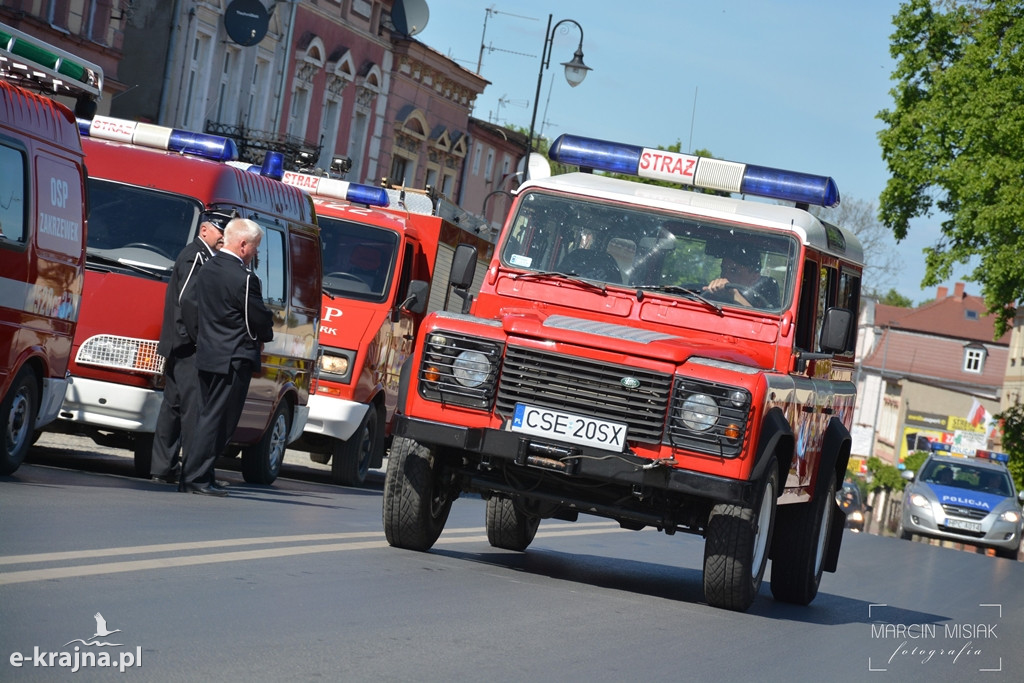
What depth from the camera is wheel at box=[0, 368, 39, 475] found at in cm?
1131

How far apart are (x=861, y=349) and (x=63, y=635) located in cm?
14106

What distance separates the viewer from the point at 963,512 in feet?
106

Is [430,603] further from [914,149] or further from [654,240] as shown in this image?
[914,149]

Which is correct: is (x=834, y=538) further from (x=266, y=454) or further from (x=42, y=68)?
(x=42, y=68)

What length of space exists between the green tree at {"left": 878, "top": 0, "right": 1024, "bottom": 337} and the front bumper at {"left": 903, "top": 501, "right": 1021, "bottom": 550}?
27.6 feet

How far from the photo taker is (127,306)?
1314 centimetres

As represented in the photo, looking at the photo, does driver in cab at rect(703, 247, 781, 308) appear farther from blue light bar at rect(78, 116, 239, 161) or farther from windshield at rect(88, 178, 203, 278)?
blue light bar at rect(78, 116, 239, 161)

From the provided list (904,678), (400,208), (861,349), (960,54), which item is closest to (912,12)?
(960,54)

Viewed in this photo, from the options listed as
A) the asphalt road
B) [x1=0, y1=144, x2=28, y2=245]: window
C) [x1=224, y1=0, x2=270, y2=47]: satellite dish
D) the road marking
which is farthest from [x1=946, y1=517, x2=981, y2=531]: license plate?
[x1=0, y1=144, x2=28, y2=245]: window

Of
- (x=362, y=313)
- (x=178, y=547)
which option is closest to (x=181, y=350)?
(x=178, y=547)

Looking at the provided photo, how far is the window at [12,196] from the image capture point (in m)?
10.9

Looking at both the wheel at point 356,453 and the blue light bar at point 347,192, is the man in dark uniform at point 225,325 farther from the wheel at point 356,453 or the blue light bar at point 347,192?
the blue light bar at point 347,192

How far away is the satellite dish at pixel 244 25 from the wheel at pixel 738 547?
29557mm

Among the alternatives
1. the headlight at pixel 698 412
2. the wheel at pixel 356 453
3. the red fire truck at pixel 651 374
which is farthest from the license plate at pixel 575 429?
the wheel at pixel 356 453
